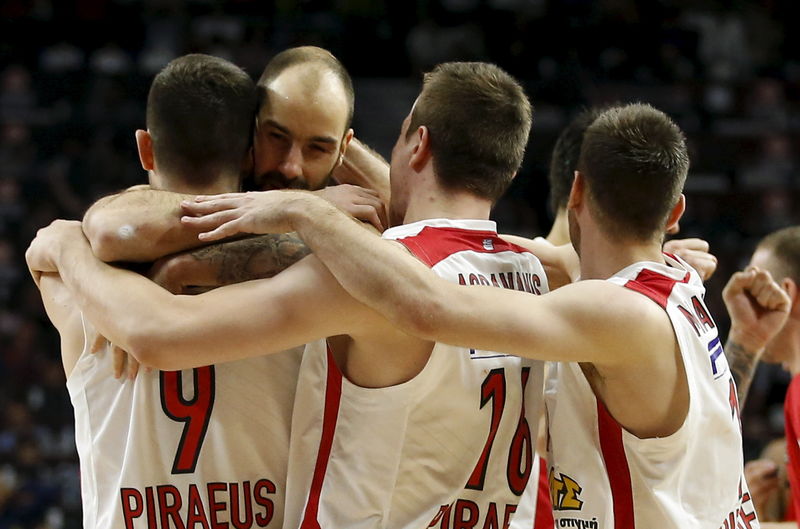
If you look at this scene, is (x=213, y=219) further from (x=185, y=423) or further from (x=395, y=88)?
(x=395, y=88)

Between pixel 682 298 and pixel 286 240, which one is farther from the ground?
pixel 286 240

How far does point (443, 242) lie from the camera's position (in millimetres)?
3066

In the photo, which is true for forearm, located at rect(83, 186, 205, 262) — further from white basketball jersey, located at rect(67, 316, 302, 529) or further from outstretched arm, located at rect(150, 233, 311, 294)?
white basketball jersey, located at rect(67, 316, 302, 529)

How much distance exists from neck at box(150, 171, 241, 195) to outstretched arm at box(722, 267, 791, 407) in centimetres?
204

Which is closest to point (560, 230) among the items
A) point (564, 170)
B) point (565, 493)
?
point (564, 170)

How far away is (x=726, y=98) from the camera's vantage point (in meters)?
12.7

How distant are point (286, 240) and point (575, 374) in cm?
99

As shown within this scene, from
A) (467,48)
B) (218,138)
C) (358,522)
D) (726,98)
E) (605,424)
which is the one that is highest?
(467,48)

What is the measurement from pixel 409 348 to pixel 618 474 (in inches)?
29.4

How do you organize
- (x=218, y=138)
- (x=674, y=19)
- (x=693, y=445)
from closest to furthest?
1. (x=693, y=445)
2. (x=218, y=138)
3. (x=674, y=19)

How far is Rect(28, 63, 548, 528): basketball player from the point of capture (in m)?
2.88

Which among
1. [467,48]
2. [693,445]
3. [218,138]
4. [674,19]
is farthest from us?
[674,19]

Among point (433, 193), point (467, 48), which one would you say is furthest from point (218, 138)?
point (467, 48)

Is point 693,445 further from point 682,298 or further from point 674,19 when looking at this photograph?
point 674,19
